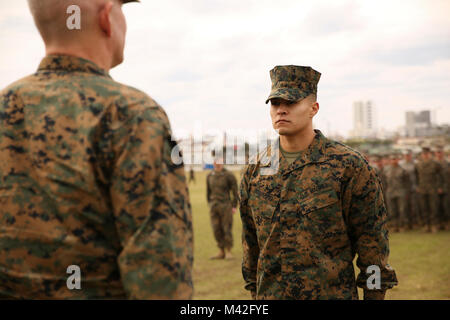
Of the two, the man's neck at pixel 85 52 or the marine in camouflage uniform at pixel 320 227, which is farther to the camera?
the marine in camouflage uniform at pixel 320 227

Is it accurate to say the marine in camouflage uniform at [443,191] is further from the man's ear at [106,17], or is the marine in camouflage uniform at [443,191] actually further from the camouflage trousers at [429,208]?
the man's ear at [106,17]

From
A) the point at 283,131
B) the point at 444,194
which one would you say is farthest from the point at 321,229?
the point at 444,194

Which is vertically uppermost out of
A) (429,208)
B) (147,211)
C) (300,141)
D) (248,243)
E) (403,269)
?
(300,141)

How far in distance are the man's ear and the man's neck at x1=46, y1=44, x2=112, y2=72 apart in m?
0.08

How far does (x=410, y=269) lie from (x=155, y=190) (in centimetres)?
781

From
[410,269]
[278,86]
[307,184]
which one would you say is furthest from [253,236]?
[410,269]

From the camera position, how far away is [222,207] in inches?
397

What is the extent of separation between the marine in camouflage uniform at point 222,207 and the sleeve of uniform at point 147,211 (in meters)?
8.49

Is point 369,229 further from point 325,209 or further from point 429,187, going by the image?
point 429,187

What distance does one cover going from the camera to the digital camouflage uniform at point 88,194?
4.64ft

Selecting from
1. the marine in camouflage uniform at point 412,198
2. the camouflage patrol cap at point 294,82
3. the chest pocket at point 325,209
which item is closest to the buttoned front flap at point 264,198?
the chest pocket at point 325,209

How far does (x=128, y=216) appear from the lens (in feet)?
4.63

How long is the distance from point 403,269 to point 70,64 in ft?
26.0

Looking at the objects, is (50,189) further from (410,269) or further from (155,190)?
(410,269)
